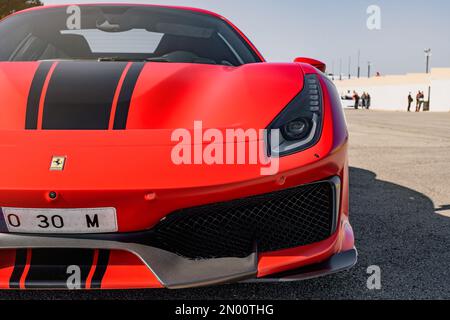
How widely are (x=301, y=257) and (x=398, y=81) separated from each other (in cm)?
5554

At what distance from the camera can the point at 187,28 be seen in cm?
298

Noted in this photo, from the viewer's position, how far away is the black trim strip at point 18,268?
141 cm

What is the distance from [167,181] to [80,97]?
52 centimetres

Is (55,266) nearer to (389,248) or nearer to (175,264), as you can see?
(175,264)

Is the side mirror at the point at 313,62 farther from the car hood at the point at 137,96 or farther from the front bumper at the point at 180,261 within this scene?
the front bumper at the point at 180,261

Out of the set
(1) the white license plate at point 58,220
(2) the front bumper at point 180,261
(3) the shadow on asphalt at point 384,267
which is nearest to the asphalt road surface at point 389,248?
(3) the shadow on asphalt at point 384,267

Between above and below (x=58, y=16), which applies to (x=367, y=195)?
below

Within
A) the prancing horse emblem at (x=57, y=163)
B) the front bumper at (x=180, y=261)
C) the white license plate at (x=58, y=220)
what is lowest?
the front bumper at (x=180, y=261)

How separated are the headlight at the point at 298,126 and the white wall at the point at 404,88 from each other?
136ft

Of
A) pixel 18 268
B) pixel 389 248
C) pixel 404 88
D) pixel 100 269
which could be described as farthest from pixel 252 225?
pixel 404 88

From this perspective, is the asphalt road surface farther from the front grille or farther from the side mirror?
the side mirror

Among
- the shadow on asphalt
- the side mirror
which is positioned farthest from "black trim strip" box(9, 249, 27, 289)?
the side mirror

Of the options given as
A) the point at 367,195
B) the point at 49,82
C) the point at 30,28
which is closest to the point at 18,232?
the point at 49,82
